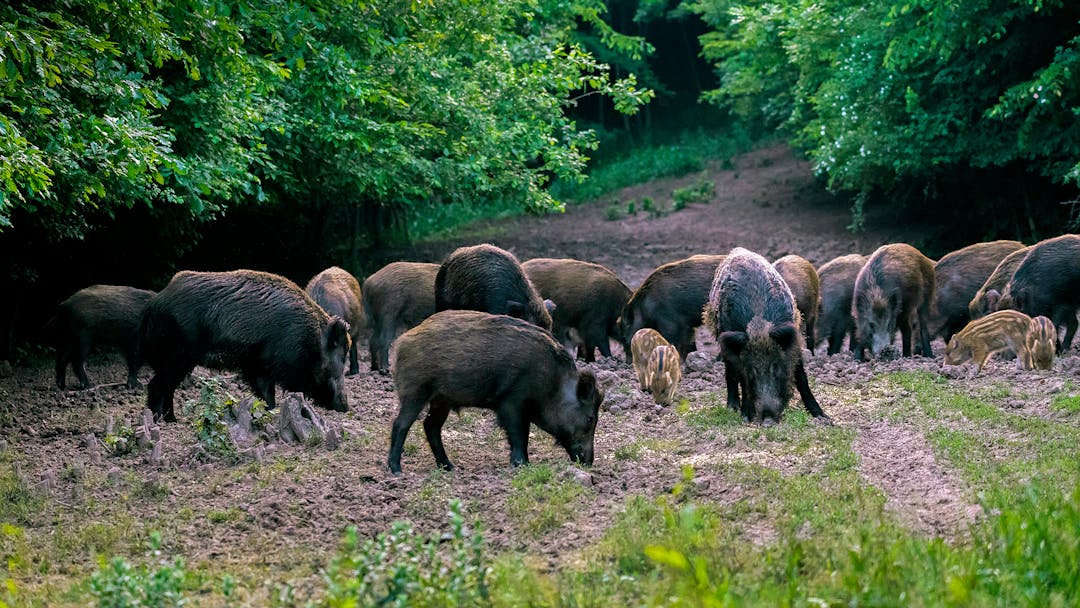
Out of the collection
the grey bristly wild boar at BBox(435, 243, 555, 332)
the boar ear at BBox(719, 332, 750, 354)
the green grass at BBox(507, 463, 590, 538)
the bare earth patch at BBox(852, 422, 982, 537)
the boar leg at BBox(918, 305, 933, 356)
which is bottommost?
the boar leg at BBox(918, 305, 933, 356)

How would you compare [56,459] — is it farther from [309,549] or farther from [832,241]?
[832,241]

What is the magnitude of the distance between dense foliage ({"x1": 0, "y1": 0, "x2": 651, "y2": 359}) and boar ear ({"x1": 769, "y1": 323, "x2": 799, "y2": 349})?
4.71m

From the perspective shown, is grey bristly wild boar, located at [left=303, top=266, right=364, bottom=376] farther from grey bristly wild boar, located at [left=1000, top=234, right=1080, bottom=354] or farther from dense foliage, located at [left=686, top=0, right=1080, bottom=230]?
dense foliage, located at [left=686, top=0, right=1080, bottom=230]

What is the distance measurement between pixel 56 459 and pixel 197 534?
306 centimetres

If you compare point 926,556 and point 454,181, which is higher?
point 454,181

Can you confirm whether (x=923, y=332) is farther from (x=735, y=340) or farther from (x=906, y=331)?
(x=735, y=340)

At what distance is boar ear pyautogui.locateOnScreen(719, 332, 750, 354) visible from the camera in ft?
29.3

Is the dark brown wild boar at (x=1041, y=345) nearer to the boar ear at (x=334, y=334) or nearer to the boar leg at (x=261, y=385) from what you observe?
the boar ear at (x=334, y=334)

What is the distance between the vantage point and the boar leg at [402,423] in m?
7.62

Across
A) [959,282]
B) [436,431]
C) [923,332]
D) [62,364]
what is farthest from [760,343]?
[62,364]

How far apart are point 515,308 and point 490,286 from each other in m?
0.49

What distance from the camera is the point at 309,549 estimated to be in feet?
19.7

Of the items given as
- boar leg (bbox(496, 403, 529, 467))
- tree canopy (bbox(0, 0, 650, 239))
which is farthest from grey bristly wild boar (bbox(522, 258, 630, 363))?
boar leg (bbox(496, 403, 529, 467))

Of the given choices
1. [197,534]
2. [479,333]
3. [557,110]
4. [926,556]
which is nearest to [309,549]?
[197,534]
